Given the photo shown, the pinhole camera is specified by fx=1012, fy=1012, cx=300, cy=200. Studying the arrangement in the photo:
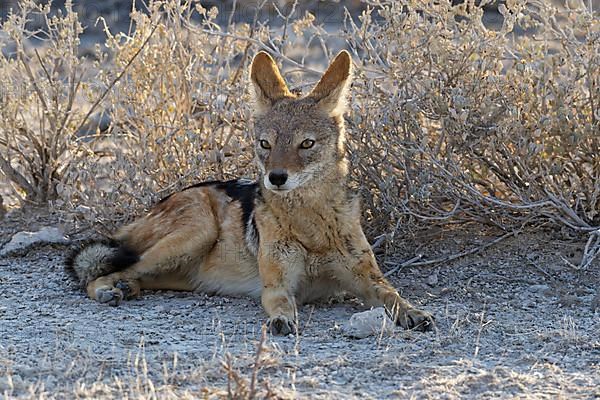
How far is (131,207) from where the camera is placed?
6.95 meters

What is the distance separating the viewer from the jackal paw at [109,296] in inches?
227

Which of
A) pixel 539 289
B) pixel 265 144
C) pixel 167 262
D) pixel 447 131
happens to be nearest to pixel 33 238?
pixel 167 262

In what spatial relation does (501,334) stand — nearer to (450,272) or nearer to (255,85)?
(450,272)

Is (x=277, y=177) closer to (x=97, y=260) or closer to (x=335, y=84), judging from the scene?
(x=335, y=84)

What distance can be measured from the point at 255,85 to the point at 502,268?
6.25 feet

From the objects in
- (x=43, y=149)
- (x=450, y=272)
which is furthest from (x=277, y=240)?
(x=43, y=149)

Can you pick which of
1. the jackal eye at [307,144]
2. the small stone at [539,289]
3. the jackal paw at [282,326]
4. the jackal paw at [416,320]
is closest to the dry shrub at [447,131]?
the small stone at [539,289]

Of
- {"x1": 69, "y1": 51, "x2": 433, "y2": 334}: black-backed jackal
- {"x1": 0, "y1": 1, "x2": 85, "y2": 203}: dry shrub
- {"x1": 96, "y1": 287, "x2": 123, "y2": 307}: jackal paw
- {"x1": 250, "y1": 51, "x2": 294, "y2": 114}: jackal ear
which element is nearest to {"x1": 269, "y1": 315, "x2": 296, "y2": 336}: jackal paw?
{"x1": 69, "y1": 51, "x2": 433, "y2": 334}: black-backed jackal

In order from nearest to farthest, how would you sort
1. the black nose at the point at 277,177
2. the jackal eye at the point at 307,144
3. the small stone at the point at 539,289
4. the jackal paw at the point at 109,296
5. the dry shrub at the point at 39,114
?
the black nose at the point at 277,177
the jackal eye at the point at 307,144
the jackal paw at the point at 109,296
the small stone at the point at 539,289
the dry shrub at the point at 39,114

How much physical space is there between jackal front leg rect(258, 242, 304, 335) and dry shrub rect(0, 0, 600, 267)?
38.0 inches

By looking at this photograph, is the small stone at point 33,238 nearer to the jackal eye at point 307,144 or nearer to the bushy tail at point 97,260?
the bushy tail at point 97,260

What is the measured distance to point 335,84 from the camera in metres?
5.80

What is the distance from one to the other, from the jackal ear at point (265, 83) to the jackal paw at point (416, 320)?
1.52m

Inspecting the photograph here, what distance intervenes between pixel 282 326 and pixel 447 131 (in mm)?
1884
